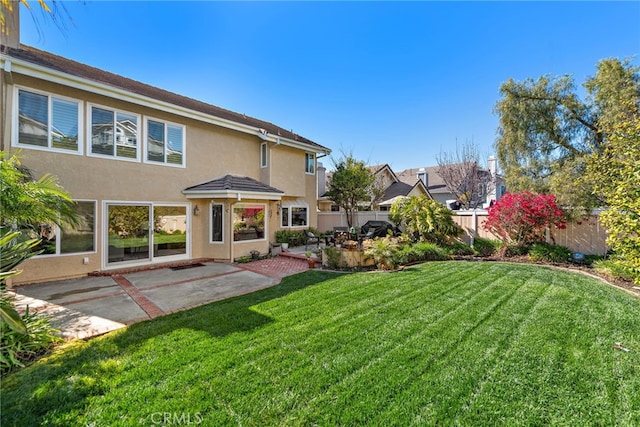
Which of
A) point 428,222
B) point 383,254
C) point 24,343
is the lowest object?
point 24,343

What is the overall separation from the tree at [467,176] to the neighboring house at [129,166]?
1003 inches

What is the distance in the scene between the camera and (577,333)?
233 inches

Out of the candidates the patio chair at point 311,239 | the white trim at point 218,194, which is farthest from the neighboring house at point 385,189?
the white trim at point 218,194

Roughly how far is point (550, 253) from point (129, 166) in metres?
22.0

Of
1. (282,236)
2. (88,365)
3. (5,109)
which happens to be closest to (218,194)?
(282,236)

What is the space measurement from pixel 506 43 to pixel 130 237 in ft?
76.5

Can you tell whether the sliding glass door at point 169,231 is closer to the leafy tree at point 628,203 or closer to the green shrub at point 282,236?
the green shrub at point 282,236

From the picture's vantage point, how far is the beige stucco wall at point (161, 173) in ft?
35.0

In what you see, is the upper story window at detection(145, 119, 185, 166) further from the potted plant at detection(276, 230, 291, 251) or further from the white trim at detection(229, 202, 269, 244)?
the potted plant at detection(276, 230, 291, 251)

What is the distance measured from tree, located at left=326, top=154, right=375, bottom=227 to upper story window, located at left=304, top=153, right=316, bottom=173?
2.30 m

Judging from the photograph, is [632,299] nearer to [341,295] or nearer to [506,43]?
[341,295]

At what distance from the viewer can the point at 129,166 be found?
1300 cm

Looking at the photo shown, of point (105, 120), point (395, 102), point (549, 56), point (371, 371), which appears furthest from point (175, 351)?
point (549, 56)

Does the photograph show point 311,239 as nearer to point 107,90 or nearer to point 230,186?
point 230,186
